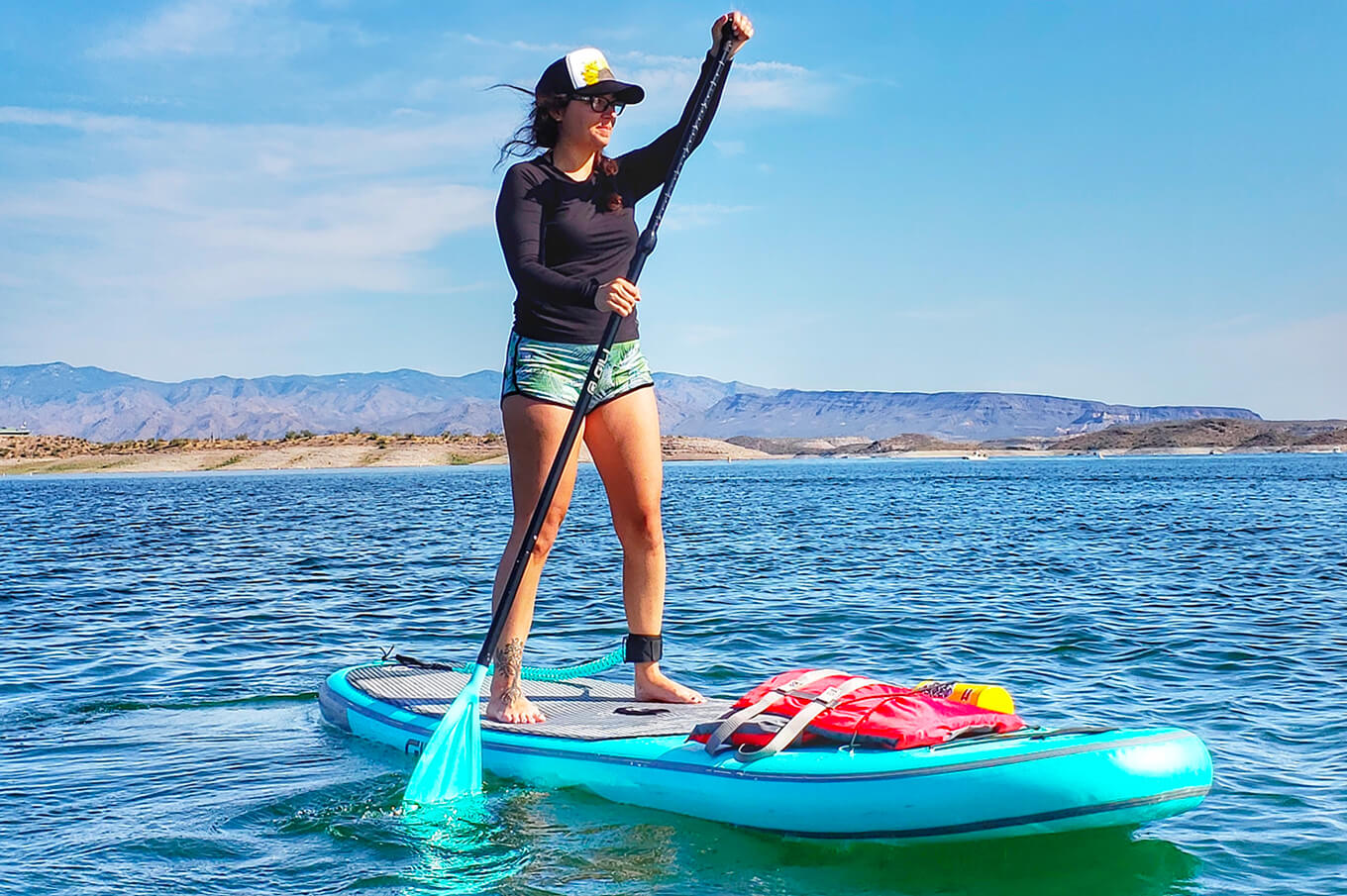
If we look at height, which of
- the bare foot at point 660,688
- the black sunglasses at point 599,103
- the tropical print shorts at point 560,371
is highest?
the black sunglasses at point 599,103

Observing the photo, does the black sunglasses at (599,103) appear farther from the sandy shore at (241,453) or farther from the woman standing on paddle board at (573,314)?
the sandy shore at (241,453)

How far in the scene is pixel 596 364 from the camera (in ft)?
19.1

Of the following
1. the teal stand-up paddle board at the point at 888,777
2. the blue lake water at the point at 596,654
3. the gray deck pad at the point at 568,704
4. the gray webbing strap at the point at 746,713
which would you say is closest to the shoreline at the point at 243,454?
the blue lake water at the point at 596,654

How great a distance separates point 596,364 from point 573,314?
0.33m

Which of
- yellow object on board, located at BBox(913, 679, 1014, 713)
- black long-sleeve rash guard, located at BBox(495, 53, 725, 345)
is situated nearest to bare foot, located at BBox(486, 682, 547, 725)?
black long-sleeve rash guard, located at BBox(495, 53, 725, 345)

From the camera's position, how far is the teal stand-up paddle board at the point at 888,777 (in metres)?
4.65

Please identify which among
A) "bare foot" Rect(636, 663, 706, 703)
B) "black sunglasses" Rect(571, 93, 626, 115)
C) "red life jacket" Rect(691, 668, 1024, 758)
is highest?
"black sunglasses" Rect(571, 93, 626, 115)

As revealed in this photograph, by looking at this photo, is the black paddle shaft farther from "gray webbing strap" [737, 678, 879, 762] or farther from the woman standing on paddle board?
"gray webbing strap" [737, 678, 879, 762]

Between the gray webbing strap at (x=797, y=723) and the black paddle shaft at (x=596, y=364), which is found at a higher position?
the black paddle shaft at (x=596, y=364)

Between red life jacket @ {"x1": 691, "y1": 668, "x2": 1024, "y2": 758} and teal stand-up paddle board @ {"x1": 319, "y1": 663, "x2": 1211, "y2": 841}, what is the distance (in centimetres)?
7

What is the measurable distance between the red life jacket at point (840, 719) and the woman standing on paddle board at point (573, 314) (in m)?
1.09

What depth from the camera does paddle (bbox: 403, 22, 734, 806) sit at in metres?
5.83

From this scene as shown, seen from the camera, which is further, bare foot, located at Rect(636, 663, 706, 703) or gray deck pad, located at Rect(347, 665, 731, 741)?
bare foot, located at Rect(636, 663, 706, 703)

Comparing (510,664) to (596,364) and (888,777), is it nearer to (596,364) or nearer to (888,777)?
(596,364)
